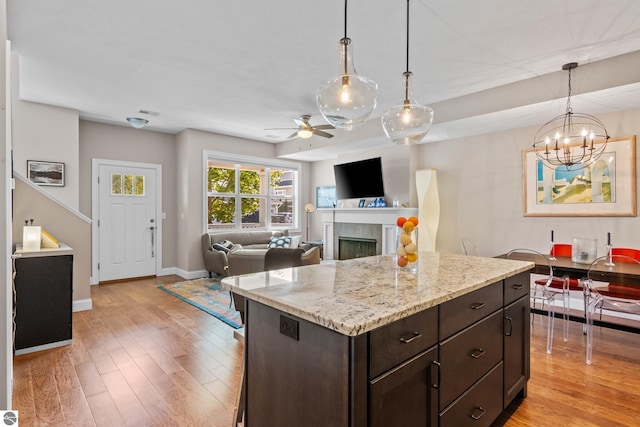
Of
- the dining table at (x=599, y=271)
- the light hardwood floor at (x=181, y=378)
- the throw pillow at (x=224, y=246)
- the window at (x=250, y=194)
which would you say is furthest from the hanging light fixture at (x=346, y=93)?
the window at (x=250, y=194)

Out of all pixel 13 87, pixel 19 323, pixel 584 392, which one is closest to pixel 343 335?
pixel 584 392

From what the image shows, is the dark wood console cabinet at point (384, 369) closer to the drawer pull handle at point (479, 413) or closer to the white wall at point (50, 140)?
the drawer pull handle at point (479, 413)

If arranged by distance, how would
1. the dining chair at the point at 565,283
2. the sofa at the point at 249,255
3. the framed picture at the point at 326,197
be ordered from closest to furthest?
1. the dining chair at the point at 565,283
2. the sofa at the point at 249,255
3. the framed picture at the point at 326,197

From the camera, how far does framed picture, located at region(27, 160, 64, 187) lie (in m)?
4.55

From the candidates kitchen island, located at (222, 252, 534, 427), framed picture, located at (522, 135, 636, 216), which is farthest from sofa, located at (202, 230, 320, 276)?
framed picture, located at (522, 135, 636, 216)

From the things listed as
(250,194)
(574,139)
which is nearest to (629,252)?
(574,139)

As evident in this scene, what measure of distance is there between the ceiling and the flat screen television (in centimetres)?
155

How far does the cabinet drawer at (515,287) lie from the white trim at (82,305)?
179 inches

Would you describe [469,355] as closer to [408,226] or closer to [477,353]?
[477,353]

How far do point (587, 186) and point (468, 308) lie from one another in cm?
360

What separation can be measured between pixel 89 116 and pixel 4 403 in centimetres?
535

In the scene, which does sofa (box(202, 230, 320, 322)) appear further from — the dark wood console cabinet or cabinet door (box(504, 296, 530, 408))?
cabinet door (box(504, 296, 530, 408))

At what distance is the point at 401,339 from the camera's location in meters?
1.26

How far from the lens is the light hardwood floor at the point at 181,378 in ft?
6.76
